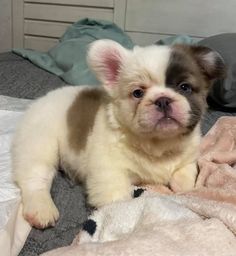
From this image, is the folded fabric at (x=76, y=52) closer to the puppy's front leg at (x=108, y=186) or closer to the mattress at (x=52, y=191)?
the mattress at (x=52, y=191)

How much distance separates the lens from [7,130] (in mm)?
1406

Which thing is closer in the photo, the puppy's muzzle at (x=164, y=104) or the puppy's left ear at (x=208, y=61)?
the puppy's muzzle at (x=164, y=104)

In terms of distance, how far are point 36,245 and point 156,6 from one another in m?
1.97

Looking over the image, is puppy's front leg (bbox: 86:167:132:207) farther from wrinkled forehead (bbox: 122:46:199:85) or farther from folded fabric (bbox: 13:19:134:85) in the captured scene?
folded fabric (bbox: 13:19:134:85)

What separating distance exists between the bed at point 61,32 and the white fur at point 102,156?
6 cm

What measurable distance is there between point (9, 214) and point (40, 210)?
7cm

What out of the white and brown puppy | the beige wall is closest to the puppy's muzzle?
the white and brown puppy

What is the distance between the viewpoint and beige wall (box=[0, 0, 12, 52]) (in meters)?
2.92

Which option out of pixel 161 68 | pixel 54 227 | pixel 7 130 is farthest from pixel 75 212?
pixel 7 130

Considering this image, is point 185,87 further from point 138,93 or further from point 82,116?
point 82,116

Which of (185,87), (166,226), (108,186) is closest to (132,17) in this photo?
(185,87)

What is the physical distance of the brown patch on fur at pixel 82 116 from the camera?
1.16 meters

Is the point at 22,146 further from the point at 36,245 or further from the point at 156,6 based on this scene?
the point at 156,6

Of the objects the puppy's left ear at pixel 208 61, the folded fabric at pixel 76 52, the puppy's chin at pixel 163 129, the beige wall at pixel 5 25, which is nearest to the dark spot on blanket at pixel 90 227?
the puppy's chin at pixel 163 129
